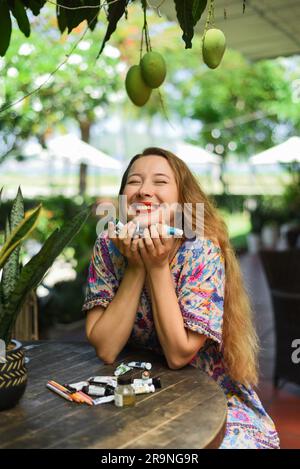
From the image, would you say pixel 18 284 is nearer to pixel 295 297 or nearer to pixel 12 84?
pixel 295 297

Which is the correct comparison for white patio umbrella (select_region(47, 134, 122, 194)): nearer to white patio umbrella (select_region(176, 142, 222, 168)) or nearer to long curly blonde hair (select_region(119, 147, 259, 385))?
white patio umbrella (select_region(176, 142, 222, 168))

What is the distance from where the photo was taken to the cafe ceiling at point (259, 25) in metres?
3.69

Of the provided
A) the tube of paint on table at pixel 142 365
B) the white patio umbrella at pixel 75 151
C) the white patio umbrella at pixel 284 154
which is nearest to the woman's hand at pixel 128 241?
the tube of paint on table at pixel 142 365

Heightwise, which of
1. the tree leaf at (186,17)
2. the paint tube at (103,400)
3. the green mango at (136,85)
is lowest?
the paint tube at (103,400)

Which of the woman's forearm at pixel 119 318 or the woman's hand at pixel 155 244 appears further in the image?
the woman's forearm at pixel 119 318

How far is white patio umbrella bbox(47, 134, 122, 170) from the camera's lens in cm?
675

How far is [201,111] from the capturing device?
15.8m

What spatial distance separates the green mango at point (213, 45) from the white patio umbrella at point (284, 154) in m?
4.78

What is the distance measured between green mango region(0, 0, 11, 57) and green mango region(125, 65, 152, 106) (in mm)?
373

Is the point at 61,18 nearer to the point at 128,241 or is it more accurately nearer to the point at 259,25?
the point at 128,241

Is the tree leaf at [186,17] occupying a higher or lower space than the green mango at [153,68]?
higher

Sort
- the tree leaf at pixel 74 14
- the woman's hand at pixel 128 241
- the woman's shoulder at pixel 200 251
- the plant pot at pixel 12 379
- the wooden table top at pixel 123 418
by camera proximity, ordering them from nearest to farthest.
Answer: the wooden table top at pixel 123 418 < the plant pot at pixel 12 379 < the tree leaf at pixel 74 14 < the woman's hand at pixel 128 241 < the woman's shoulder at pixel 200 251

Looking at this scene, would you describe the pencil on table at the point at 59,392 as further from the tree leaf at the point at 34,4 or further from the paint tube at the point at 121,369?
the tree leaf at the point at 34,4

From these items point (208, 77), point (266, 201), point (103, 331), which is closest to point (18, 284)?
point (103, 331)
